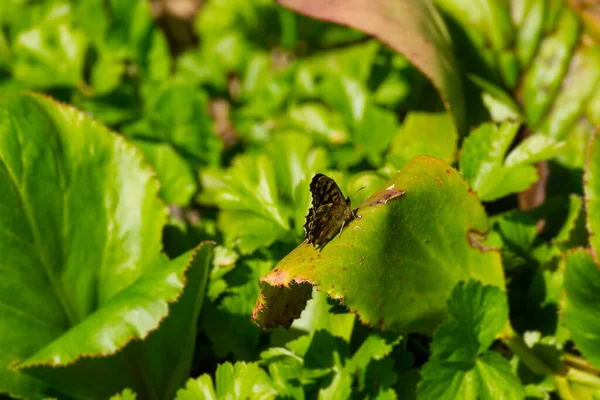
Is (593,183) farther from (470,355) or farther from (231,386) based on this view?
(231,386)

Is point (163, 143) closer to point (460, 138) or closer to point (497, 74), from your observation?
point (460, 138)

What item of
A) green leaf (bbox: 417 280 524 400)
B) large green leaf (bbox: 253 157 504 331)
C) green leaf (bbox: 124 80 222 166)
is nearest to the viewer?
large green leaf (bbox: 253 157 504 331)

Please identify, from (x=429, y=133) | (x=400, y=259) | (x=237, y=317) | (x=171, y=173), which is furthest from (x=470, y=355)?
(x=171, y=173)

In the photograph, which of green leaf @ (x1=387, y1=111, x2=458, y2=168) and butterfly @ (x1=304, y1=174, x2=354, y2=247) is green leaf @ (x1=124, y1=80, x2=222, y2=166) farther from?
butterfly @ (x1=304, y1=174, x2=354, y2=247)

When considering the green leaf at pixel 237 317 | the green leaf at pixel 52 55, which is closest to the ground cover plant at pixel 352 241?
the green leaf at pixel 237 317

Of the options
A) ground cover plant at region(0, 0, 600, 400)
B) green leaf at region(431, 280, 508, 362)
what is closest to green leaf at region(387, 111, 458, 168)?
ground cover plant at region(0, 0, 600, 400)
